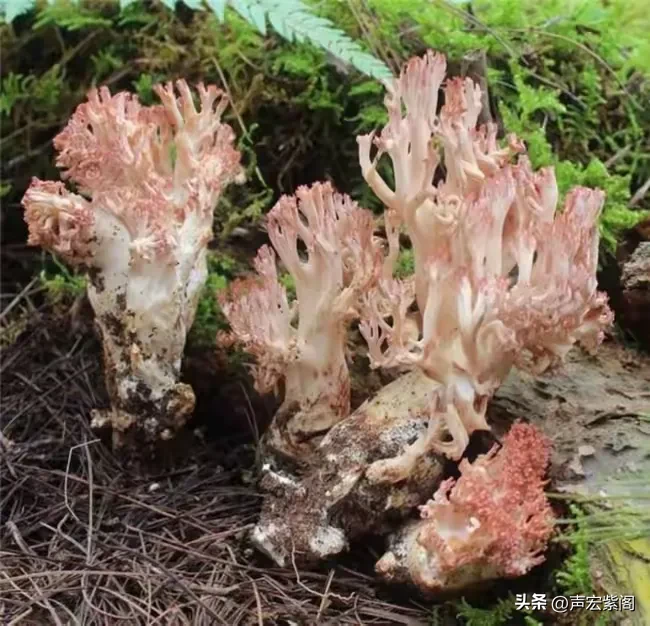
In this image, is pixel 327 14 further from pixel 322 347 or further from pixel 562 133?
pixel 322 347

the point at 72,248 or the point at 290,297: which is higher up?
the point at 72,248

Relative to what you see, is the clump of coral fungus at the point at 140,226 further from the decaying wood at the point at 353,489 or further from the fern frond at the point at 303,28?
the decaying wood at the point at 353,489

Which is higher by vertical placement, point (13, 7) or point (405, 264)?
point (13, 7)

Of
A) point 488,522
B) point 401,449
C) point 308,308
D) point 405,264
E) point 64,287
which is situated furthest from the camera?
point 64,287

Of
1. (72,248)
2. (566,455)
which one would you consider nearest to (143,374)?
(72,248)

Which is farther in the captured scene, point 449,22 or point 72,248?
point 449,22

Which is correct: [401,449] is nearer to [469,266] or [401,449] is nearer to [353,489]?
[353,489]

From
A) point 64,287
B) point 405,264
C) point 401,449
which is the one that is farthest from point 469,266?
point 64,287
